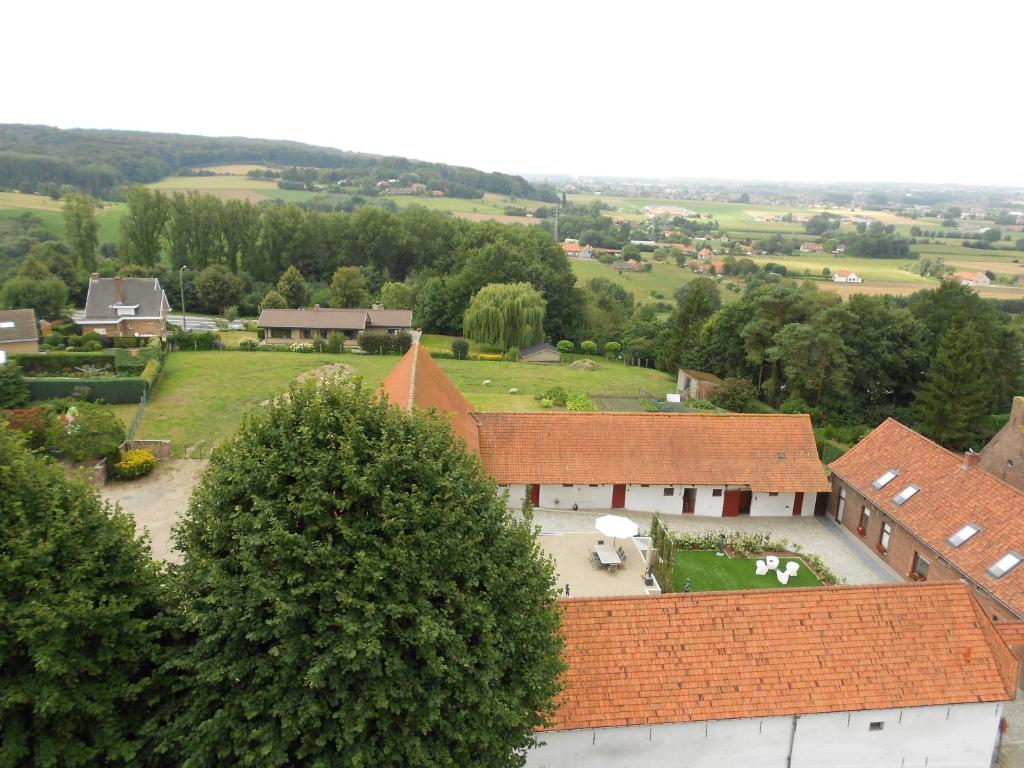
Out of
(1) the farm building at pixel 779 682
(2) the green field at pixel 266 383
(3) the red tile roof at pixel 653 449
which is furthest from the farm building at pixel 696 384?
(1) the farm building at pixel 779 682

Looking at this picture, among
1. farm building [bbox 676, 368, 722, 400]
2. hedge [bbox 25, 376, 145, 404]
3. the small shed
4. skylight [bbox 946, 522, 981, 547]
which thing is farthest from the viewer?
the small shed

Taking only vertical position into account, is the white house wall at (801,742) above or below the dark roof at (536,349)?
above

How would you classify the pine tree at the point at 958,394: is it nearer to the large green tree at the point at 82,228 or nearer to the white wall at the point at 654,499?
the white wall at the point at 654,499

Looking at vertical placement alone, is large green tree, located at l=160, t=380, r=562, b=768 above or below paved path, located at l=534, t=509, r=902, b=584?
above

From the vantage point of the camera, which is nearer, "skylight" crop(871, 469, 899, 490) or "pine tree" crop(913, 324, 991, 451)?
"skylight" crop(871, 469, 899, 490)

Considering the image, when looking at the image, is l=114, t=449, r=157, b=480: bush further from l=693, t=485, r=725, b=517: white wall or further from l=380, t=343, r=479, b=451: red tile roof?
l=693, t=485, r=725, b=517: white wall

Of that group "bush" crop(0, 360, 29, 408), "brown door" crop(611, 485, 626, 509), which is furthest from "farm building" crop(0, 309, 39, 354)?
"brown door" crop(611, 485, 626, 509)

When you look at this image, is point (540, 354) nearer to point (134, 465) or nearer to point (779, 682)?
point (134, 465)

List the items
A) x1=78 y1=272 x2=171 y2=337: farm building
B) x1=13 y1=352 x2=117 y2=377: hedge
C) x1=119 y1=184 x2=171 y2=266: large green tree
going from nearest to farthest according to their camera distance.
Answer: x1=13 y1=352 x2=117 y2=377: hedge, x1=78 y1=272 x2=171 y2=337: farm building, x1=119 y1=184 x2=171 y2=266: large green tree
